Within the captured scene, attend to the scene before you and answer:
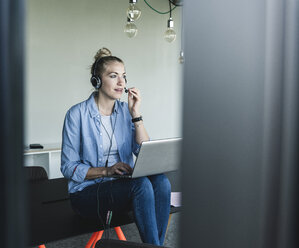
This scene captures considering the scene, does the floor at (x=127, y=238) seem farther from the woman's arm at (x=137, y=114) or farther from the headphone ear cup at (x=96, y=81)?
the headphone ear cup at (x=96, y=81)

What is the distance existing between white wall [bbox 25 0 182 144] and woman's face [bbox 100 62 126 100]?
56.8 inches

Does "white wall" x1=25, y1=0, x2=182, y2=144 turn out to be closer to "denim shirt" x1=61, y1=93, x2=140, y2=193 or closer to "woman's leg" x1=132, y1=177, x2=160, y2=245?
"denim shirt" x1=61, y1=93, x2=140, y2=193

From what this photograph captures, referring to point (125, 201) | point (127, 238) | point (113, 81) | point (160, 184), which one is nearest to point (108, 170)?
point (125, 201)

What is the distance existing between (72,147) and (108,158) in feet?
0.73

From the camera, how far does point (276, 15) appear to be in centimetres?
28

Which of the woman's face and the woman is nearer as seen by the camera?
the woman

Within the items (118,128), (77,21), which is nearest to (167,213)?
(118,128)

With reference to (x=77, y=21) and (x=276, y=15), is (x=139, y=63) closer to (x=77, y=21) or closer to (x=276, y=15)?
(x=77, y=21)

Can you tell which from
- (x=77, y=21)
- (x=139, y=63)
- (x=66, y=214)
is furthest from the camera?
(x=139, y=63)

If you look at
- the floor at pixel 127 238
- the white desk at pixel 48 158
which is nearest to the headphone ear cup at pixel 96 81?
the floor at pixel 127 238

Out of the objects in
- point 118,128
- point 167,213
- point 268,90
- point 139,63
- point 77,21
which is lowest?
point 167,213

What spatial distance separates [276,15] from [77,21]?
157 inches

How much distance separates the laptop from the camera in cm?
→ 167

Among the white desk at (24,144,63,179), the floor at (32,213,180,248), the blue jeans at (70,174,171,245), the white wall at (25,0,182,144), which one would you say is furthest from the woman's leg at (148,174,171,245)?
the white desk at (24,144,63,179)
